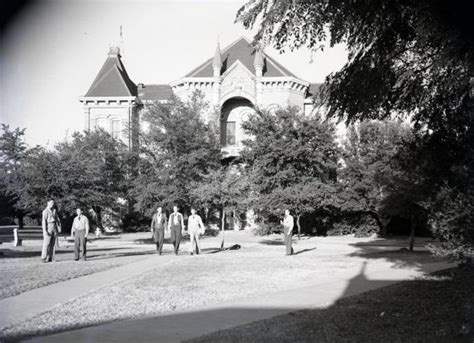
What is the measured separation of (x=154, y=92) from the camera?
48.5 metres

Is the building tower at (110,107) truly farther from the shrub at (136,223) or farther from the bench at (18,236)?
the bench at (18,236)

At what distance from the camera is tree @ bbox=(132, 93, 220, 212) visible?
25.5 meters

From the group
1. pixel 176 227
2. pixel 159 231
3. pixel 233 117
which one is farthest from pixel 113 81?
pixel 176 227

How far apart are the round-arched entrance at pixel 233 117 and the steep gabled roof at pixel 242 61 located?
9.45 ft

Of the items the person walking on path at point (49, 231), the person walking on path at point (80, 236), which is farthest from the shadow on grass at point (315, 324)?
the person walking on path at point (80, 236)

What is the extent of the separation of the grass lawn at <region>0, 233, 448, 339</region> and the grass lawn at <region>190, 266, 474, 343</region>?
195 centimetres

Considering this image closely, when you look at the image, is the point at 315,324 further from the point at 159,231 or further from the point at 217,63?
the point at 217,63

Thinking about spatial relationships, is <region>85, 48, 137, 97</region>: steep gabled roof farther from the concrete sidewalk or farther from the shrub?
the concrete sidewalk

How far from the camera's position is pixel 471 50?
6.98 metres

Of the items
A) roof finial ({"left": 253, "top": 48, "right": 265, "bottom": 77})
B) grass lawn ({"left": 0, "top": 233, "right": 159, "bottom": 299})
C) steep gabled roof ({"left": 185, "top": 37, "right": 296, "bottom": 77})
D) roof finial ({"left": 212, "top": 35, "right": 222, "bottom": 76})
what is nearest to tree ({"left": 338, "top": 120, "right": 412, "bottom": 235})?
roof finial ({"left": 253, "top": 48, "right": 265, "bottom": 77})

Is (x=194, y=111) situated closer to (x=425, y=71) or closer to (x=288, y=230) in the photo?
(x=288, y=230)

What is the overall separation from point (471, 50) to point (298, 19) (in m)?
2.65

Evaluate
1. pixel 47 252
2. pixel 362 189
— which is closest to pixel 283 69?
pixel 362 189

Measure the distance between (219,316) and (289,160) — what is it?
60.7ft
